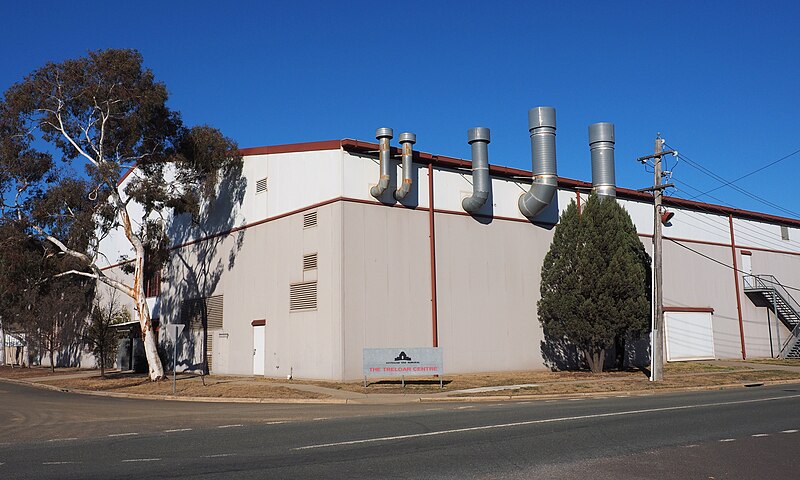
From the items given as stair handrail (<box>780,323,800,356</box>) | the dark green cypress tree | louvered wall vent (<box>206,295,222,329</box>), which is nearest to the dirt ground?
the dark green cypress tree

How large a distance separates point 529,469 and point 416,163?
2281 centimetres

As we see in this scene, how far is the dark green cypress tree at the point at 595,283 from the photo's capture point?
2989cm

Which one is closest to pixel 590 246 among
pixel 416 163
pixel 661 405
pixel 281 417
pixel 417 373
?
pixel 416 163

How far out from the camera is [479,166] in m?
31.3

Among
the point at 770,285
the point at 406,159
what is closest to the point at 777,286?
the point at 770,285

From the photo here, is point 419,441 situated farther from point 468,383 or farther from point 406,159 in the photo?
point 406,159

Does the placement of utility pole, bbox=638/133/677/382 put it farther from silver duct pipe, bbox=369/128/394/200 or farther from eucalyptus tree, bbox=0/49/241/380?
eucalyptus tree, bbox=0/49/241/380

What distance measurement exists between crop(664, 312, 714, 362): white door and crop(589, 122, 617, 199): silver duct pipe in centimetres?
873

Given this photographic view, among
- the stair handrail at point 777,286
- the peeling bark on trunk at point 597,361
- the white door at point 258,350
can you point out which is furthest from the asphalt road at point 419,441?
the stair handrail at point 777,286

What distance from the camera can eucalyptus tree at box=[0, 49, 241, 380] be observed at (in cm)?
2939

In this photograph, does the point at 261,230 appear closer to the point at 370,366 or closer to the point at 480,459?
the point at 370,366

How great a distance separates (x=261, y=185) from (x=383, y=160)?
729 cm

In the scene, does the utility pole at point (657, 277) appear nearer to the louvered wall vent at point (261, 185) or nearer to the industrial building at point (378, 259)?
the industrial building at point (378, 259)

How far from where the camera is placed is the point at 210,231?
36.2m
